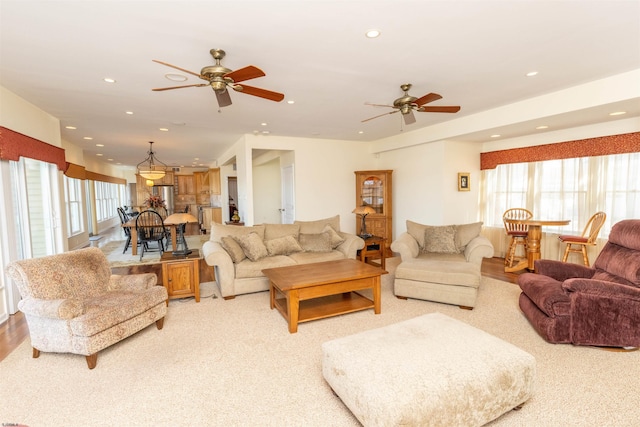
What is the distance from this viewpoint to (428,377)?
5.44 ft

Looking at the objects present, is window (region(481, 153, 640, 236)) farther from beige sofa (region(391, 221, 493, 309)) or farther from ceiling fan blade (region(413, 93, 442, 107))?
ceiling fan blade (region(413, 93, 442, 107))

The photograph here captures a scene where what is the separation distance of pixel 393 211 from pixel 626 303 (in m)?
4.60

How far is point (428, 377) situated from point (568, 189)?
5.09m

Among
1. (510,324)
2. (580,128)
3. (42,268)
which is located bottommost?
(510,324)

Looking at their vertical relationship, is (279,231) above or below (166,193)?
below

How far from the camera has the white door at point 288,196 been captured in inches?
270

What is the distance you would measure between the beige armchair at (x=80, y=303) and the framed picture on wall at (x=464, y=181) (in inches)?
211

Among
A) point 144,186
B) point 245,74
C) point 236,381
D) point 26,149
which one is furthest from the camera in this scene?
point 144,186

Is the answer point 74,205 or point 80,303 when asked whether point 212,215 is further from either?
point 80,303

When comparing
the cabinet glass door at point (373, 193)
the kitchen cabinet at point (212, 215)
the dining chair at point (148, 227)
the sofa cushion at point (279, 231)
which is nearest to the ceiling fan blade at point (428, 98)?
the sofa cushion at point (279, 231)

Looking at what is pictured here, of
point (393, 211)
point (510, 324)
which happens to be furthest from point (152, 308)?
point (393, 211)

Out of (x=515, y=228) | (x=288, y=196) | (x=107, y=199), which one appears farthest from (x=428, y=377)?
(x=107, y=199)

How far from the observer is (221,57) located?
264 cm

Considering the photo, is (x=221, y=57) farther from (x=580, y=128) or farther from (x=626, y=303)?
(x=580, y=128)
